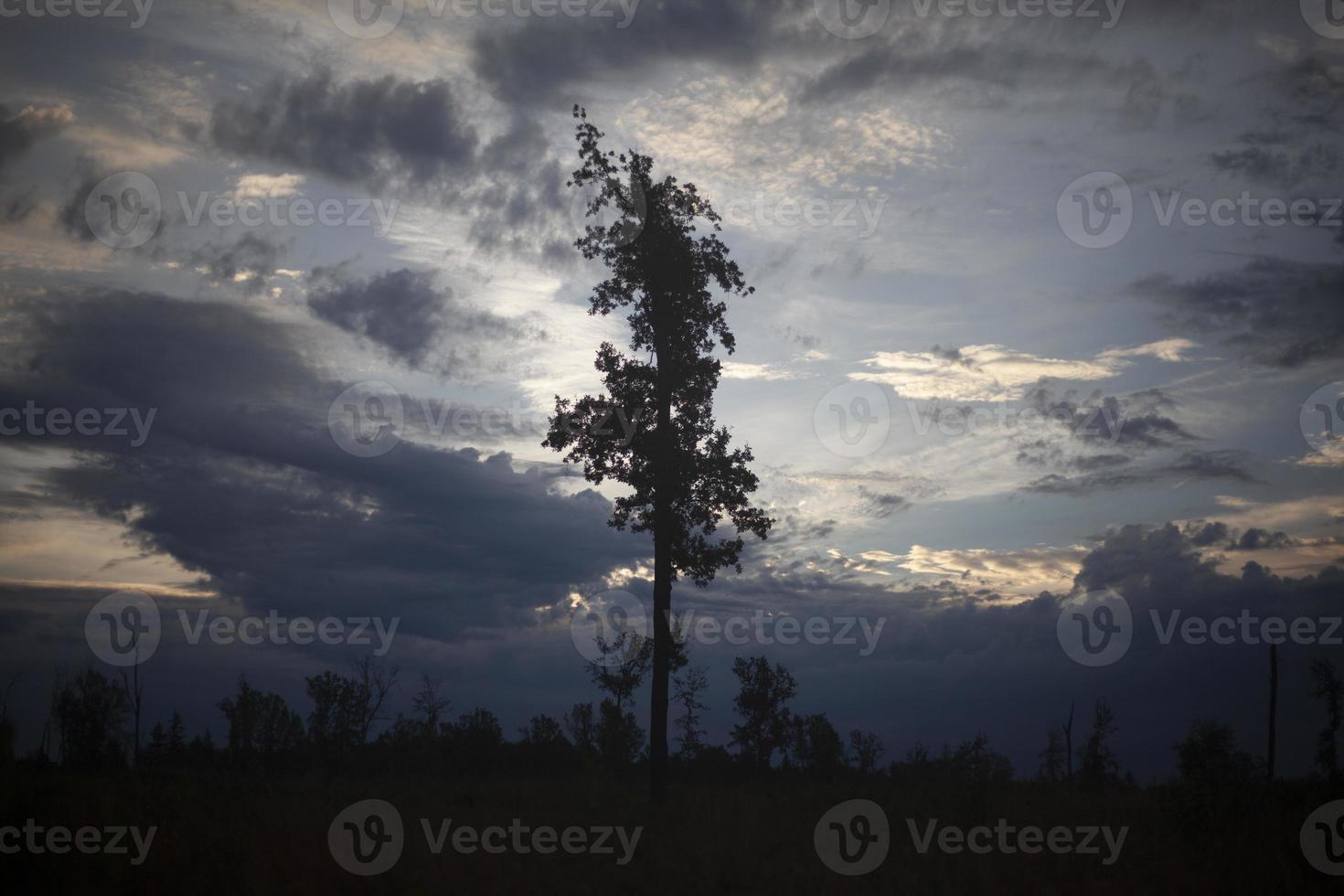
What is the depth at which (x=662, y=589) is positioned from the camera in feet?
83.9

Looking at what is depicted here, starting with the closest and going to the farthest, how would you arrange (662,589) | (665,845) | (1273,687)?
(665,845) → (662,589) → (1273,687)

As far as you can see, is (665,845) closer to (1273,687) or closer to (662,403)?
(662,403)

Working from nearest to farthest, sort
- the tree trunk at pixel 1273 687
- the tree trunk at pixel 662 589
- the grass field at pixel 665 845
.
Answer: the grass field at pixel 665 845 → the tree trunk at pixel 662 589 → the tree trunk at pixel 1273 687

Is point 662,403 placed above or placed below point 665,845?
above

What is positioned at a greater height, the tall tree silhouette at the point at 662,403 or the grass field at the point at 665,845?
the tall tree silhouette at the point at 662,403

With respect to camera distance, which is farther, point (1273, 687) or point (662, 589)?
point (1273, 687)

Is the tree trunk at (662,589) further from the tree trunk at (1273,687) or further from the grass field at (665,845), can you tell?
the tree trunk at (1273,687)

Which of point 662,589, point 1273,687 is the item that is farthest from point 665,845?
point 1273,687

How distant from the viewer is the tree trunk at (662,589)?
25031 mm

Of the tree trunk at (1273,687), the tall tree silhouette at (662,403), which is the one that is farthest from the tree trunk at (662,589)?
the tree trunk at (1273,687)

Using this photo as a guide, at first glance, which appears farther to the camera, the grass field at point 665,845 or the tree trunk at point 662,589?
the tree trunk at point 662,589

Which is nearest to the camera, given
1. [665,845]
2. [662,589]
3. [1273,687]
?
[665,845]

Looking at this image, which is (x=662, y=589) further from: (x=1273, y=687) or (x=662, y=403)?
(x=1273, y=687)

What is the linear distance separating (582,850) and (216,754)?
41.4 meters
